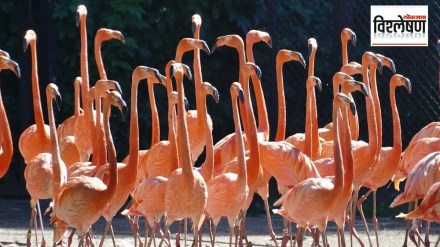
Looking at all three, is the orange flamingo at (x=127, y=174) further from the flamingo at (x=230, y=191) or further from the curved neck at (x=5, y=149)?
the curved neck at (x=5, y=149)

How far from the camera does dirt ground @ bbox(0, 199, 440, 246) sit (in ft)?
26.5

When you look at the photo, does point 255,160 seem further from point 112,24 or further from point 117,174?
point 112,24

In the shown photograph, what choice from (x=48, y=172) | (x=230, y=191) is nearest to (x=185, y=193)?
(x=230, y=191)

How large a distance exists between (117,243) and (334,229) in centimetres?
177

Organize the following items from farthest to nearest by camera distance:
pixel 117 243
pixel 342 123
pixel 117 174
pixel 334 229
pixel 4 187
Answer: pixel 4 187 < pixel 334 229 < pixel 117 243 < pixel 342 123 < pixel 117 174

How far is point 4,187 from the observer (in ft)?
33.0

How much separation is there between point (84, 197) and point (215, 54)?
4059 mm

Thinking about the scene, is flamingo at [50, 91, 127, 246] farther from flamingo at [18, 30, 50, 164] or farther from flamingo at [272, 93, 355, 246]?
flamingo at [18, 30, 50, 164]

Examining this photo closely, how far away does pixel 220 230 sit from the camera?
867 centimetres

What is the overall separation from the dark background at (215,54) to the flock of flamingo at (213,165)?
1.59 m

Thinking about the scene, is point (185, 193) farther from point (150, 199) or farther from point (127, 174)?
point (127, 174)

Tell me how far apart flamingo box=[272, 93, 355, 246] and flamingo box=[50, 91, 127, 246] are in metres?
1.07

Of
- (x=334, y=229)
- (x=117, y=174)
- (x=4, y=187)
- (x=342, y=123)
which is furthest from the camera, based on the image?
(x=4, y=187)

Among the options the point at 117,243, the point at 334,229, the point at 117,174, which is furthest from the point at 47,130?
the point at 334,229
